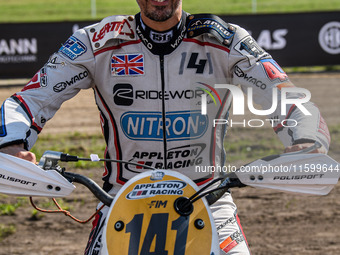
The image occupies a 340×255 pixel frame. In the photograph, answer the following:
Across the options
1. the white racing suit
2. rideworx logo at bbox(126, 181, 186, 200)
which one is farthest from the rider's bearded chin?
rideworx logo at bbox(126, 181, 186, 200)

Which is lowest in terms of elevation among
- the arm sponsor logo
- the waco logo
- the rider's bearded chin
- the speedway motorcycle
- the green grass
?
the green grass

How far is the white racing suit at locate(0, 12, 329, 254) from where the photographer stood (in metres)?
3.58

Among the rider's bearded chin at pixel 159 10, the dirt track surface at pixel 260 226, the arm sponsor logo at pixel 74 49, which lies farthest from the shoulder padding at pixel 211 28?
the dirt track surface at pixel 260 226

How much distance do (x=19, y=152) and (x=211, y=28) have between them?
52.5 inches

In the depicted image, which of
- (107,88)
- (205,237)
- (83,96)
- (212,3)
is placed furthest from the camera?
(212,3)

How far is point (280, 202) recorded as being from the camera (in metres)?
6.68

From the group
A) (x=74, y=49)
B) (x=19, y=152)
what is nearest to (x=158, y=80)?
(x=74, y=49)

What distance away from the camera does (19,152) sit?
2.97 m

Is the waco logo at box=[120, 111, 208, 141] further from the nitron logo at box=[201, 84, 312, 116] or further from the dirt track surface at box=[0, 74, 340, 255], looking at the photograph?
the dirt track surface at box=[0, 74, 340, 255]

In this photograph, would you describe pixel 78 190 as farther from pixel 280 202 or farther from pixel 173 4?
pixel 173 4

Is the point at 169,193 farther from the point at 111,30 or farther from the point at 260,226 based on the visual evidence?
the point at 260,226

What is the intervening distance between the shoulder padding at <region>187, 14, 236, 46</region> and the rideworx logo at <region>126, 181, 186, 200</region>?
1.22 metres

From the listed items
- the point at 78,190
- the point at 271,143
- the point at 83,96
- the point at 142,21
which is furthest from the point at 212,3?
the point at 142,21

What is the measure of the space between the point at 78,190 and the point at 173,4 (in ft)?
13.5
